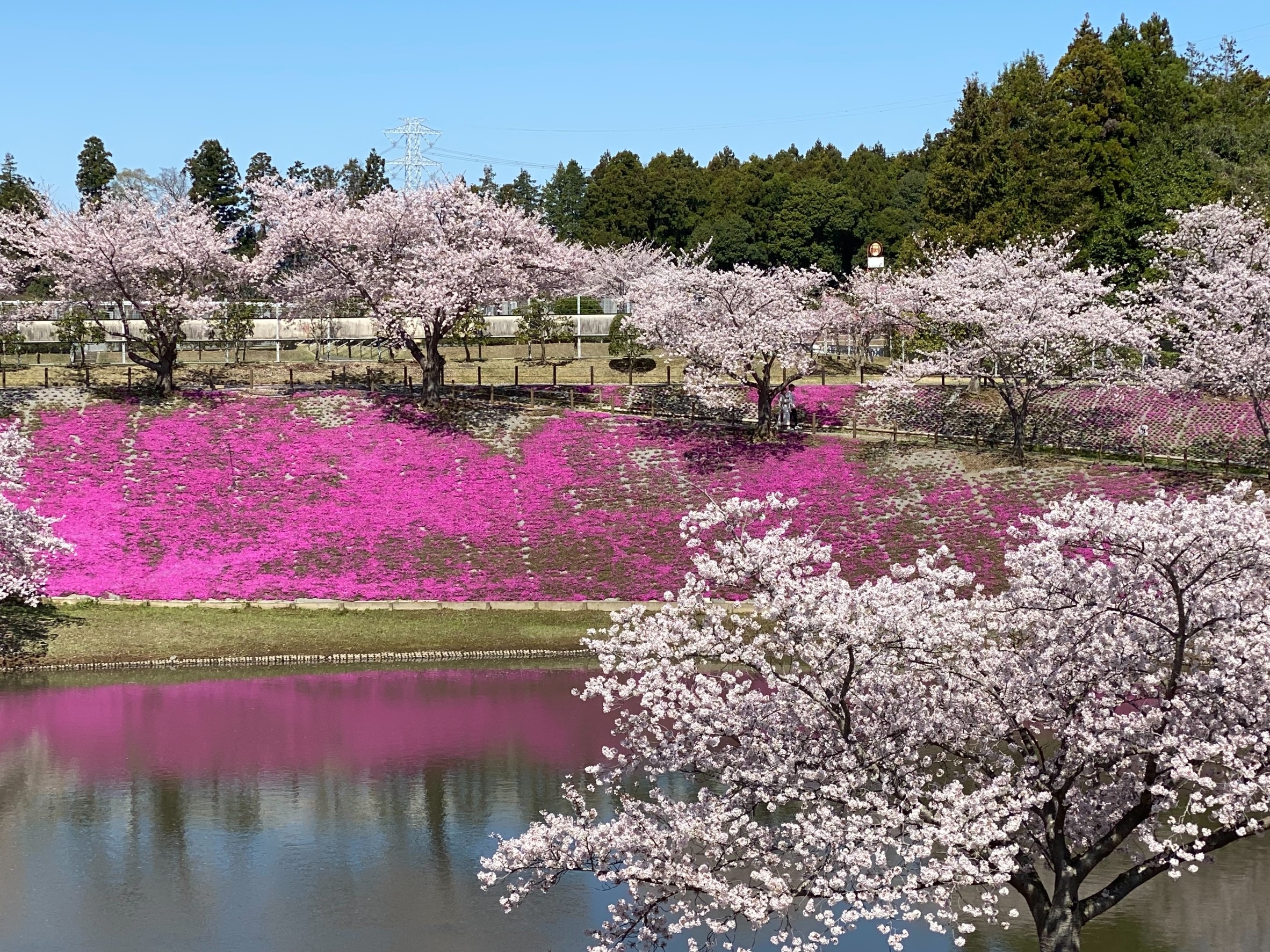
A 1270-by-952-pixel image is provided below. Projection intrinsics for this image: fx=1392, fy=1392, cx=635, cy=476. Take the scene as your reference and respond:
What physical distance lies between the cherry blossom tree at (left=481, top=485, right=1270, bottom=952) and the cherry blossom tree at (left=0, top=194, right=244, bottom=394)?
178ft

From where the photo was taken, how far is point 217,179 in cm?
14238

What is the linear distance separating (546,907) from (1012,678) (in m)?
10.3

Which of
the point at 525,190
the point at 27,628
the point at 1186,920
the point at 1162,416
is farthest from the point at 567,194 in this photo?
the point at 1186,920

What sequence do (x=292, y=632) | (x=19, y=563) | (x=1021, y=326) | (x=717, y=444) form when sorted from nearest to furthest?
(x=19, y=563), (x=292, y=632), (x=1021, y=326), (x=717, y=444)

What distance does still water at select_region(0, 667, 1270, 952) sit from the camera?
25.2m

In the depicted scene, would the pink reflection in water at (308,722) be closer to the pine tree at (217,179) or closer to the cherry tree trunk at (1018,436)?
the cherry tree trunk at (1018,436)

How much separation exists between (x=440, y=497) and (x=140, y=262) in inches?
867

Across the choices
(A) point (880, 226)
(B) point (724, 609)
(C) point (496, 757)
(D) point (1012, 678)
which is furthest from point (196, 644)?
(A) point (880, 226)

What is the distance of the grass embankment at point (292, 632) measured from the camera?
45.5 meters

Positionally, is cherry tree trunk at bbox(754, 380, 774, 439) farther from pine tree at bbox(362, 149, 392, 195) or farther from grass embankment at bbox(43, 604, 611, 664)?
pine tree at bbox(362, 149, 392, 195)

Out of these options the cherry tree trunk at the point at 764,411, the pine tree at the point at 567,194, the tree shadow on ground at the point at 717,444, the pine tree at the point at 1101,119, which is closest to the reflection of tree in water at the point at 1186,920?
the tree shadow on ground at the point at 717,444

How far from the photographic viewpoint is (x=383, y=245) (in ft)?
240

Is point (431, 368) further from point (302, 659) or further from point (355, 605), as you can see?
point (302, 659)

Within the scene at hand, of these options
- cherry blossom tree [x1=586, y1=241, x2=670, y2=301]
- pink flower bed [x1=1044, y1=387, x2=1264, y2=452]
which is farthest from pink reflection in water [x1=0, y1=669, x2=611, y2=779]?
cherry blossom tree [x1=586, y1=241, x2=670, y2=301]
